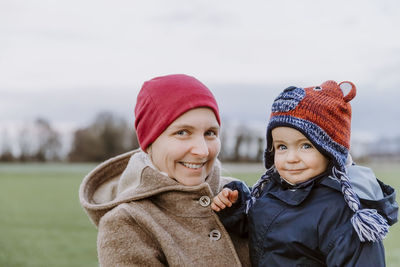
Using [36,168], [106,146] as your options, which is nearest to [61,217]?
[106,146]

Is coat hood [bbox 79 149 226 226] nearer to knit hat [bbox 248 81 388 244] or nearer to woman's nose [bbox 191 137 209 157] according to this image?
woman's nose [bbox 191 137 209 157]

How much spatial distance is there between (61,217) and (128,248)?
1448 centimetres

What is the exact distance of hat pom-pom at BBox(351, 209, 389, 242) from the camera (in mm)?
2447

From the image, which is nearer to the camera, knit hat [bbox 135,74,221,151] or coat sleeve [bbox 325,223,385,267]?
coat sleeve [bbox 325,223,385,267]

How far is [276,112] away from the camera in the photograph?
9.09ft

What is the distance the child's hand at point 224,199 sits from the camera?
2.90 metres

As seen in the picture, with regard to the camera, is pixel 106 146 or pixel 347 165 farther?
pixel 106 146

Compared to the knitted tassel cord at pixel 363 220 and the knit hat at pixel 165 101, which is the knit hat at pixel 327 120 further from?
the knit hat at pixel 165 101

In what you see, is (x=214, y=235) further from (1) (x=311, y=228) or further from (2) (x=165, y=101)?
(2) (x=165, y=101)

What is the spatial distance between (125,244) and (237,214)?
0.62 m

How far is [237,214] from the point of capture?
296 cm

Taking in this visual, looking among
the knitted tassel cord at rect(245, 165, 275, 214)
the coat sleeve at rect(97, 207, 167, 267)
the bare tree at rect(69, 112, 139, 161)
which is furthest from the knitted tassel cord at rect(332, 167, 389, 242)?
the bare tree at rect(69, 112, 139, 161)

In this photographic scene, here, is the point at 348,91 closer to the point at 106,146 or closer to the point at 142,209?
the point at 142,209

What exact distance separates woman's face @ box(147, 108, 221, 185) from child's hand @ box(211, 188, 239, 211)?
141mm
